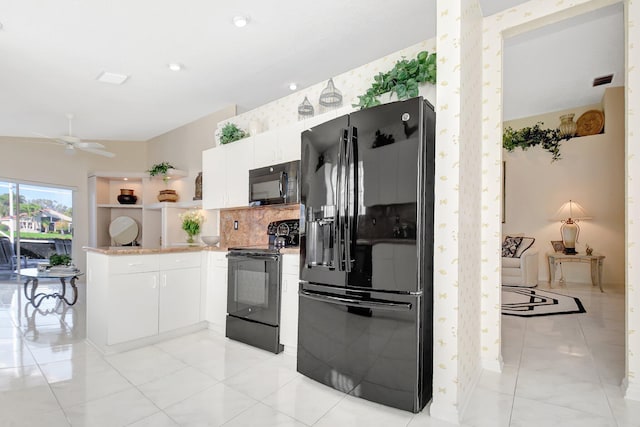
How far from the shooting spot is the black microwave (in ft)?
11.1

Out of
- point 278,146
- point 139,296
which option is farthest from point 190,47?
point 139,296

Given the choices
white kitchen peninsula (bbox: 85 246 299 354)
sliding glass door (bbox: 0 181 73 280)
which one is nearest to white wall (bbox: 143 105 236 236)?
white kitchen peninsula (bbox: 85 246 299 354)

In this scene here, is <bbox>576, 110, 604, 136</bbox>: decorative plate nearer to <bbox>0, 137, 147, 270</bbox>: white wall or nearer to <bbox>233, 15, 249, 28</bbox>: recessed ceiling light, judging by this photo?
<bbox>233, 15, 249, 28</bbox>: recessed ceiling light

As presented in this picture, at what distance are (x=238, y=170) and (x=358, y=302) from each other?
7.85ft

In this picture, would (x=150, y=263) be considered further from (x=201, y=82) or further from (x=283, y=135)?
(x=201, y=82)

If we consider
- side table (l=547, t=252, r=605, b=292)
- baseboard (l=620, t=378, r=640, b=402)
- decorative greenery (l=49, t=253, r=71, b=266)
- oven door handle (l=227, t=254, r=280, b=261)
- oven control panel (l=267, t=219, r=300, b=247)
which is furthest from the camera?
side table (l=547, t=252, r=605, b=292)

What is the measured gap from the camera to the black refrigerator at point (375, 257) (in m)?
2.04

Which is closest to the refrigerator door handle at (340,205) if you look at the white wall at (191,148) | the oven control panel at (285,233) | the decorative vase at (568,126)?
the oven control panel at (285,233)

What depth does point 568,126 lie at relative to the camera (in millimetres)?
6586

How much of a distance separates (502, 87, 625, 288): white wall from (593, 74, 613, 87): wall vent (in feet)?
1.82

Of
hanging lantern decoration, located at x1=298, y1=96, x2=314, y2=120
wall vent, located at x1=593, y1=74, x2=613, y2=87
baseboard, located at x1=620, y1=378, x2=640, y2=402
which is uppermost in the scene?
wall vent, located at x1=593, y1=74, x2=613, y2=87

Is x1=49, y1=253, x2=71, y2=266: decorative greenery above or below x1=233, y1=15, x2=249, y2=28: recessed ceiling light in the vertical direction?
below

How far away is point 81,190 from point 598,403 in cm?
833

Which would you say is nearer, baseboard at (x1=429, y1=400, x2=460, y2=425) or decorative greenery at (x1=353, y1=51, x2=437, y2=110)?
baseboard at (x1=429, y1=400, x2=460, y2=425)
